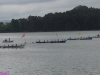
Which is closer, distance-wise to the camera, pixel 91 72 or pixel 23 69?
pixel 91 72

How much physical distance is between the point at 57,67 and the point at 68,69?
111 inches

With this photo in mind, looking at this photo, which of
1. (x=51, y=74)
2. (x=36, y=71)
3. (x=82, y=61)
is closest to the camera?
(x=51, y=74)

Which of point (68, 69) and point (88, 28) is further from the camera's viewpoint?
point (88, 28)

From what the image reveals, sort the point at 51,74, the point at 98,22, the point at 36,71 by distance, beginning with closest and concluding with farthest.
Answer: the point at 51,74 → the point at 36,71 → the point at 98,22

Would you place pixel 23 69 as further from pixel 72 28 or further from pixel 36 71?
pixel 72 28

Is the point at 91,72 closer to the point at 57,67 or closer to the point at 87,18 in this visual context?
the point at 57,67

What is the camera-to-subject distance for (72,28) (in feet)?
652

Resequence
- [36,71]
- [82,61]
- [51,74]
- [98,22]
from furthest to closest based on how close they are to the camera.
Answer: [98,22] → [82,61] → [36,71] → [51,74]

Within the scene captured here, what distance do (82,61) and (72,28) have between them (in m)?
141

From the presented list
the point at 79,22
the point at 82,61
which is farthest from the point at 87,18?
the point at 82,61

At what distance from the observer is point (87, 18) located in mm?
193875

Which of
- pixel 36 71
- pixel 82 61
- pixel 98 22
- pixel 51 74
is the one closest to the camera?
pixel 51 74

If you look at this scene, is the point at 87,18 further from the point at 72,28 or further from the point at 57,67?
the point at 57,67

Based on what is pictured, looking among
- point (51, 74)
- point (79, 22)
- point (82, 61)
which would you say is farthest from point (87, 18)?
point (51, 74)
